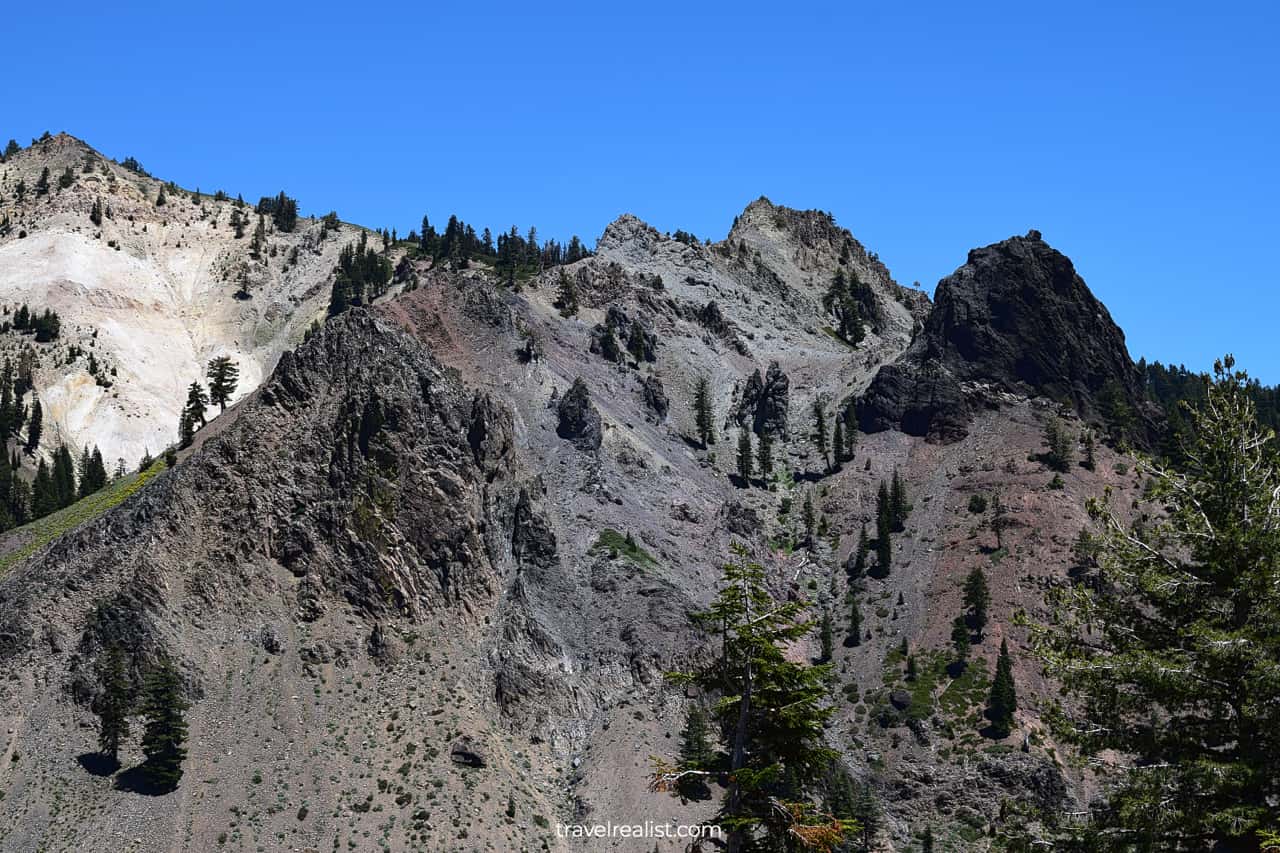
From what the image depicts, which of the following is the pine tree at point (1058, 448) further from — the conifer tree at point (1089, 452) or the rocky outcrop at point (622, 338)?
the rocky outcrop at point (622, 338)

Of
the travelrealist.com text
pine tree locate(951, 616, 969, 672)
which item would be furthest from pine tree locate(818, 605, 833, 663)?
the travelrealist.com text

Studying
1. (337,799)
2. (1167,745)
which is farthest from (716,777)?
(337,799)

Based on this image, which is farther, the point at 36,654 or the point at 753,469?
the point at 753,469

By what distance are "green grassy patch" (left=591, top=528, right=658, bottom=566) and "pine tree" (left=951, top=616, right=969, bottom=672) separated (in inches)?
1336

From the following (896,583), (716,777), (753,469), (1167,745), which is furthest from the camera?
(753,469)

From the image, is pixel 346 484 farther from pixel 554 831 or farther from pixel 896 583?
pixel 896 583

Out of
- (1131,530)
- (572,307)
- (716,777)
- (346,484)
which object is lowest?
(716,777)

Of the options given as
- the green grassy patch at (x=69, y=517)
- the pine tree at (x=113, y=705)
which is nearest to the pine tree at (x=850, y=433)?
the green grassy patch at (x=69, y=517)

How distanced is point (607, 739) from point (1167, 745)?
100428mm

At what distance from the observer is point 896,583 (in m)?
148

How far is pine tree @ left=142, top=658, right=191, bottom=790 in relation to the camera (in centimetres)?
9394

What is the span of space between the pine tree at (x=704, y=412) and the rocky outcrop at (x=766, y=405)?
17.0 ft

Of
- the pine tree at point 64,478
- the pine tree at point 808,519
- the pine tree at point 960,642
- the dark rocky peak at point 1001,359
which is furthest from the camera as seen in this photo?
the dark rocky peak at point 1001,359

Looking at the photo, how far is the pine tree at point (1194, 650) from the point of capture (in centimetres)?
1739
